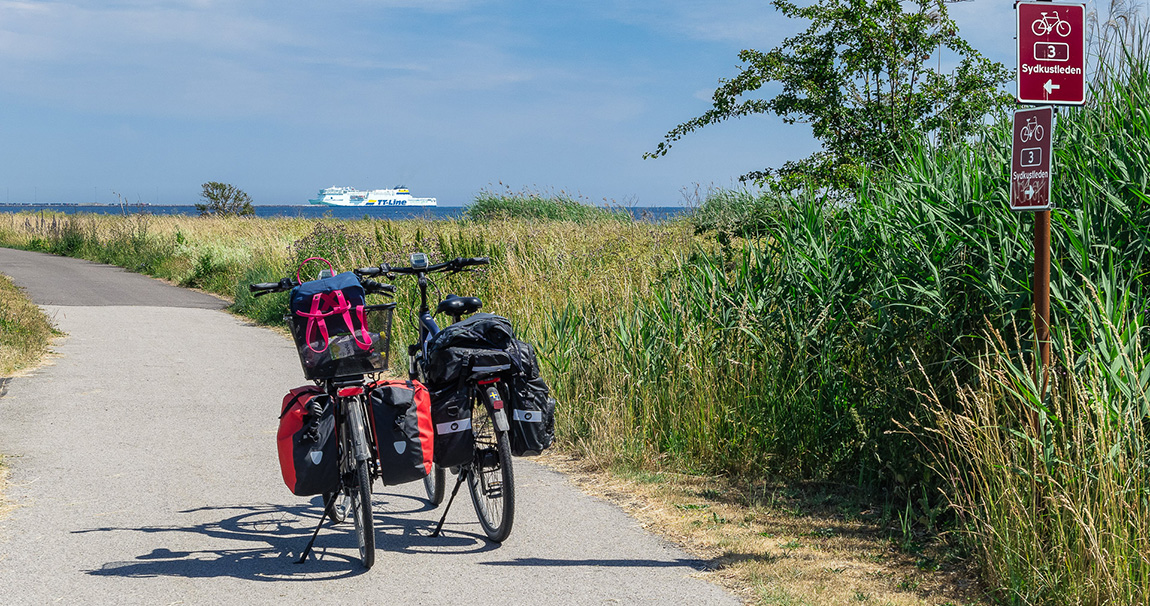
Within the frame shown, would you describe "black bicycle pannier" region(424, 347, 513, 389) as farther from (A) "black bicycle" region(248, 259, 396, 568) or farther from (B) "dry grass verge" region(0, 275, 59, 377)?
(B) "dry grass verge" region(0, 275, 59, 377)

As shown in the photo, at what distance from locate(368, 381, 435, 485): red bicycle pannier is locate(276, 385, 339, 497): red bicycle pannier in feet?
0.71

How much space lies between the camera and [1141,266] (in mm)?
4820

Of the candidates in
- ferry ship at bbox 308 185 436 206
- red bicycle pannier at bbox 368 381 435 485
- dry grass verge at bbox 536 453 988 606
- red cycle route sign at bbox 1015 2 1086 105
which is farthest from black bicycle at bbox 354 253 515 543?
ferry ship at bbox 308 185 436 206

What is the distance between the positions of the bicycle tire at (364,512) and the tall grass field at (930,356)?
2347 mm

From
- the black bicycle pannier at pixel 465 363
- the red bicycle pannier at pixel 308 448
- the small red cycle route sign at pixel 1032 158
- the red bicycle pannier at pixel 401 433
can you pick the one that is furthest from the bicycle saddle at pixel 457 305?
the small red cycle route sign at pixel 1032 158

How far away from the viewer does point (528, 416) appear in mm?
5051

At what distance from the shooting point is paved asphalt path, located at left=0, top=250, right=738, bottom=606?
4516mm

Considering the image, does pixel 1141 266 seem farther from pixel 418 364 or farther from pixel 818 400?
pixel 418 364

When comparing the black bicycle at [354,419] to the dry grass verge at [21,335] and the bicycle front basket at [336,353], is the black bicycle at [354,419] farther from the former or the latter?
the dry grass verge at [21,335]

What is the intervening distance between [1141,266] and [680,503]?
2803 mm

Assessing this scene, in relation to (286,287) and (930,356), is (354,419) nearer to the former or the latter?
(286,287)

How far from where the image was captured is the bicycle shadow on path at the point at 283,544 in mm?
4789

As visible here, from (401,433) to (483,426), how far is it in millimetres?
733

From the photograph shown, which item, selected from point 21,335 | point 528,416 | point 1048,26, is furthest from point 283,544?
point 21,335
